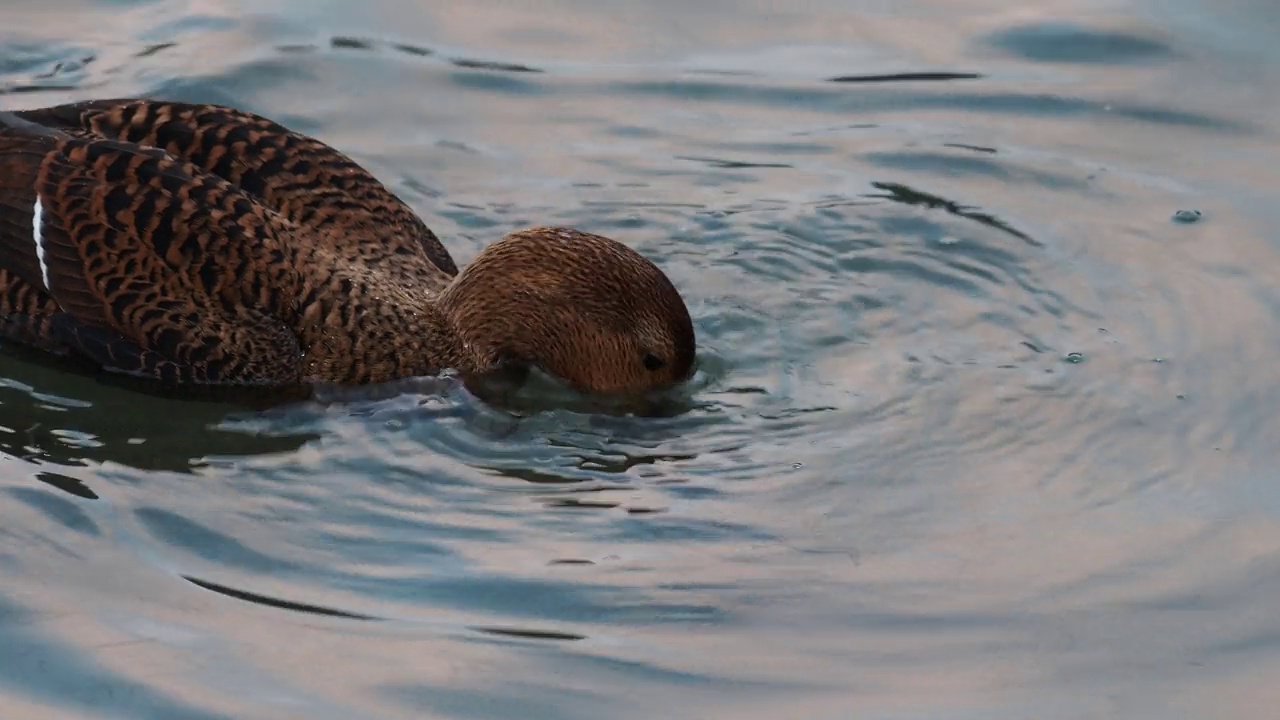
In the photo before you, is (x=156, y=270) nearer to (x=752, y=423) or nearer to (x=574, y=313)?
(x=574, y=313)

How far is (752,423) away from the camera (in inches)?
295

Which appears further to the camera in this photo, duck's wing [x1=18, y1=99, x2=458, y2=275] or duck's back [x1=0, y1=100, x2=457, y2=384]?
duck's wing [x1=18, y1=99, x2=458, y2=275]

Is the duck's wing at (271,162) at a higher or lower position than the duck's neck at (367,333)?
higher

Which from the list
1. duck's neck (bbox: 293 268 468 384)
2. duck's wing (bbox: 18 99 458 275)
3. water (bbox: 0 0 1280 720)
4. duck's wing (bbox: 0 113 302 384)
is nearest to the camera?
water (bbox: 0 0 1280 720)

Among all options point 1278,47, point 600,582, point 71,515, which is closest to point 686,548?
point 600,582

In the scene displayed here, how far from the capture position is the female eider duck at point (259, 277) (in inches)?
305

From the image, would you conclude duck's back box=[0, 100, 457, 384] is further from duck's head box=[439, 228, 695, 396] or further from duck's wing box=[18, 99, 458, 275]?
duck's head box=[439, 228, 695, 396]

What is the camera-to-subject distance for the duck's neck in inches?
309

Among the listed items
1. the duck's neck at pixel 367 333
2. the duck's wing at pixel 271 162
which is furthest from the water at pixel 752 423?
the duck's wing at pixel 271 162

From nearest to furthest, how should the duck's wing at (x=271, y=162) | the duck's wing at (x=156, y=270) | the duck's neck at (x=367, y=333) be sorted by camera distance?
the duck's wing at (x=156, y=270) < the duck's neck at (x=367, y=333) < the duck's wing at (x=271, y=162)

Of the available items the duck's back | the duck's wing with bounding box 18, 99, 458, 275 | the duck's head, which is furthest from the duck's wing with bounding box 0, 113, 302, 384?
the duck's head

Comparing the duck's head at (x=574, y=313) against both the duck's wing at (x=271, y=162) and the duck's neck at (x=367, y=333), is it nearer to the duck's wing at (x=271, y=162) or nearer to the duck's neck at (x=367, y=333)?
the duck's neck at (x=367, y=333)

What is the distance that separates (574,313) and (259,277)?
4.32 ft

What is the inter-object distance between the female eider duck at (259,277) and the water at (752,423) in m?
0.25
